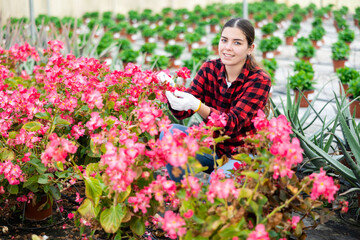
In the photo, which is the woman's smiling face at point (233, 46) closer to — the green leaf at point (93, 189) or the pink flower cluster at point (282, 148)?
the pink flower cluster at point (282, 148)

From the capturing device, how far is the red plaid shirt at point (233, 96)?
182cm

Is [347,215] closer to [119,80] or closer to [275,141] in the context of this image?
[275,141]

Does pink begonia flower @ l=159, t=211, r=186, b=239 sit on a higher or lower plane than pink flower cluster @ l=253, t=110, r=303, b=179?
lower

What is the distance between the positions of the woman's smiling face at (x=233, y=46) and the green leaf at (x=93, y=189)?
0.82 metres

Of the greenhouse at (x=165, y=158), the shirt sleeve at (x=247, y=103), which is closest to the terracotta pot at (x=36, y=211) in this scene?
the greenhouse at (x=165, y=158)

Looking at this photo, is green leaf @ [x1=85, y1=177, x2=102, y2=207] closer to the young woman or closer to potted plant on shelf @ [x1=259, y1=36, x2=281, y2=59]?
the young woman

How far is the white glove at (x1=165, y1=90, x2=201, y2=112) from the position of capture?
173 cm

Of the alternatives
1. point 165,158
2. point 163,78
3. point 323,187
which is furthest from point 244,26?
point 323,187

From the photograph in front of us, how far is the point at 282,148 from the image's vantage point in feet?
3.83

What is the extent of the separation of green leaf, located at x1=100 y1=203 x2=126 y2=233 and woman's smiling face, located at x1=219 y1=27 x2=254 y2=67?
85 cm

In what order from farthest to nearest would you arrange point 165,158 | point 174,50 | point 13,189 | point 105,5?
point 105,5
point 174,50
point 13,189
point 165,158

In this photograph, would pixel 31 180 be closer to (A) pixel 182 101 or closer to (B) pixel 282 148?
(A) pixel 182 101

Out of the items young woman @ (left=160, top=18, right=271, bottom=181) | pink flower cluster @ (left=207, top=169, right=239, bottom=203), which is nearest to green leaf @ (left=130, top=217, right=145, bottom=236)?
young woman @ (left=160, top=18, right=271, bottom=181)

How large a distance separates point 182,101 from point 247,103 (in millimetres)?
299
